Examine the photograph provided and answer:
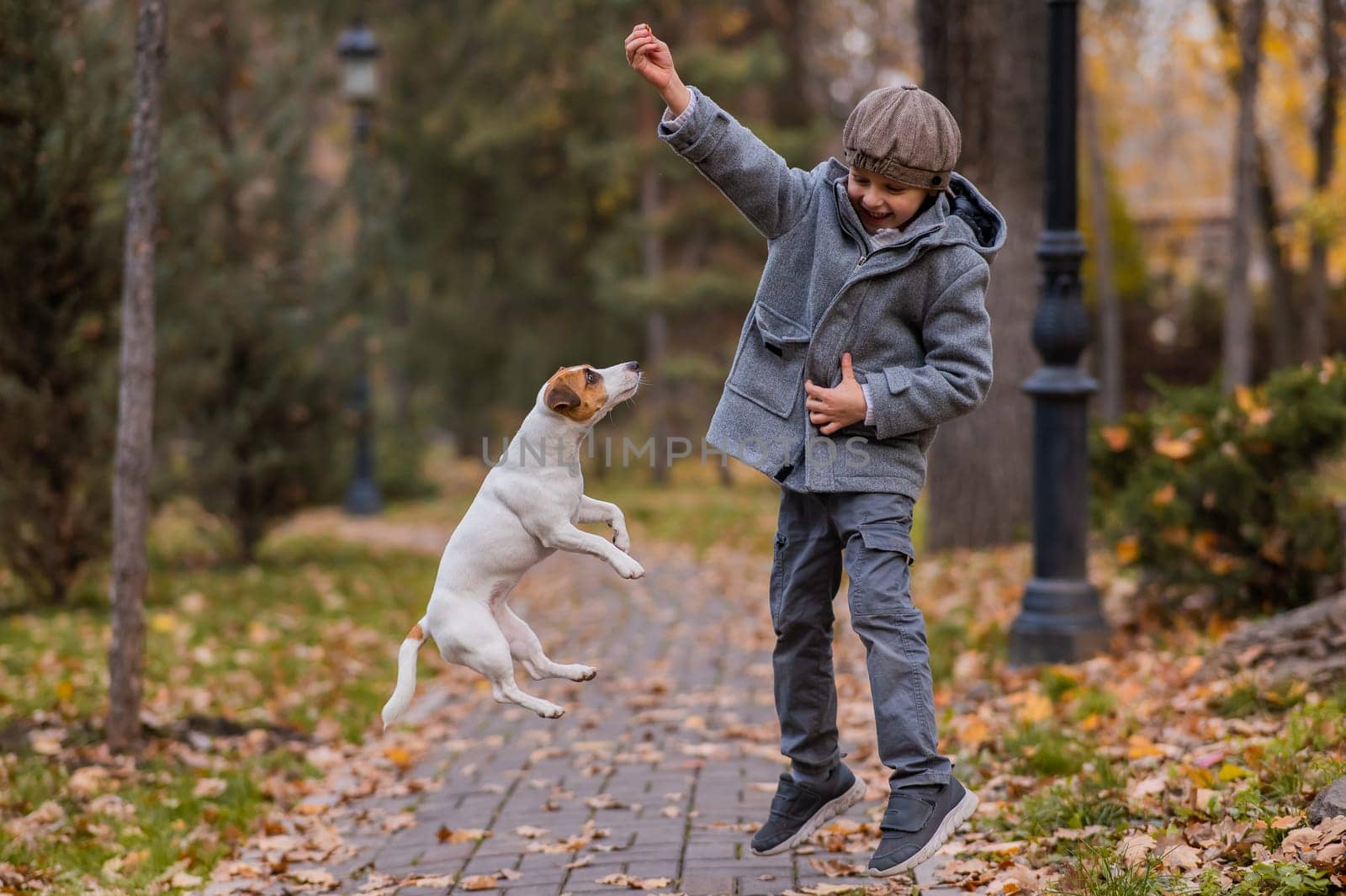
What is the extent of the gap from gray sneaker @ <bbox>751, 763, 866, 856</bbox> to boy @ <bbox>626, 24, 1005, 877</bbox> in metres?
0.39

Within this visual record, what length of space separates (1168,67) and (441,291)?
448 inches

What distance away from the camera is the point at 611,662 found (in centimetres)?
737

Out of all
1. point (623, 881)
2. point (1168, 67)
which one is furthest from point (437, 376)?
point (623, 881)

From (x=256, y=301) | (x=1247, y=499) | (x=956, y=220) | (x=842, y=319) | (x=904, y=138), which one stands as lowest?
(x=1247, y=499)

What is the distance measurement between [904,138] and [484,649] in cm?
152

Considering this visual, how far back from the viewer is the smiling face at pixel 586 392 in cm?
305

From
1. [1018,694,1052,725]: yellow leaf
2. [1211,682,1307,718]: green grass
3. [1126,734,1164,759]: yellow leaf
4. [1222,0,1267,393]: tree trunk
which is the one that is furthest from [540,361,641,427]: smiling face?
[1222,0,1267,393]: tree trunk

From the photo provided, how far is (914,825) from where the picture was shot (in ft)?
10.8

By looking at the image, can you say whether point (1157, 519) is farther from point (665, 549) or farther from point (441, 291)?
point (441, 291)

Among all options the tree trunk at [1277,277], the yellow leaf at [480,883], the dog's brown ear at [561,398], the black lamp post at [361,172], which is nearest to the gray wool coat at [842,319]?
the dog's brown ear at [561,398]

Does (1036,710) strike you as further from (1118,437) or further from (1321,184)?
(1321,184)

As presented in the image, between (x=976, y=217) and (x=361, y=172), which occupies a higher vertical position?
(x=361, y=172)

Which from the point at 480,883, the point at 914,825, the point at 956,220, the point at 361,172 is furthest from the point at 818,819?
the point at 361,172

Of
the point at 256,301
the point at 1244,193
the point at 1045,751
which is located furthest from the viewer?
the point at 1244,193
